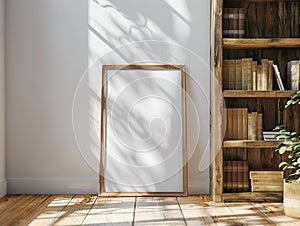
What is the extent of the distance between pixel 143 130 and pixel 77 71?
27.0 inches

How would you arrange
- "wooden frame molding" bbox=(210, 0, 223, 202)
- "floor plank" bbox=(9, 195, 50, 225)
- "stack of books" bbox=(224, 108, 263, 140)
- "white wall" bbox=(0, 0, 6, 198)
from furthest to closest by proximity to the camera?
"white wall" bbox=(0, 0, 6, 198), "stack of books" bbox=(224, 108, 263, 140), "wooden frame molding" bbox=(210, 0, 223, 202), "floor plank" bbox=(9, 195, 50, 225)

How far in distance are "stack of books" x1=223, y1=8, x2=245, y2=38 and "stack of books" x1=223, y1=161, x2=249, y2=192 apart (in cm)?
94

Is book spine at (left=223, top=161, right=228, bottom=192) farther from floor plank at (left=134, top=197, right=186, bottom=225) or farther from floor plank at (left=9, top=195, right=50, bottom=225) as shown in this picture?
floor plank at (left=9, top=195, right=50, bottom=225)

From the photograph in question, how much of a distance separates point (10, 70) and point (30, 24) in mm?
387

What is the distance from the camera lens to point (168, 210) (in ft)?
11.2

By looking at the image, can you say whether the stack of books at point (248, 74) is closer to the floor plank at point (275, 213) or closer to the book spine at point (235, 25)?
the book spine at point (235, 25)

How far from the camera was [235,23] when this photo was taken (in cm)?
374

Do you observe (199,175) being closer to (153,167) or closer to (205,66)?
(153,167)

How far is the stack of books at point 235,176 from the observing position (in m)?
3.78

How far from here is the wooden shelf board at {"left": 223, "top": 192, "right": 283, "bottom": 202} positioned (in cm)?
370

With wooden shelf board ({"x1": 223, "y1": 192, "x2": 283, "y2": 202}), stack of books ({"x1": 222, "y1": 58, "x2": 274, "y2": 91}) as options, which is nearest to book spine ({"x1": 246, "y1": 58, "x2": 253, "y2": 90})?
stack of books ({"x1": 222, "y1": 58, "x2": 274, "y2": 91})

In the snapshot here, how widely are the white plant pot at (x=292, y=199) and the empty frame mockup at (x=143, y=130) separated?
927 millimetres

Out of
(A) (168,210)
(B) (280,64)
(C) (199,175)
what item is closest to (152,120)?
(C) (199,175)

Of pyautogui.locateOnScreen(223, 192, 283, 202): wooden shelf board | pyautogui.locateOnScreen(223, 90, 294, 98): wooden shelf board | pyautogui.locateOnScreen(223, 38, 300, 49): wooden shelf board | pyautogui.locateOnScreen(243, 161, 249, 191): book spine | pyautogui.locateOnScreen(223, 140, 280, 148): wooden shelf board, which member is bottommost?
pyautogui.locateOnScreen(223, 192, 283, 202): wooden shelf board
